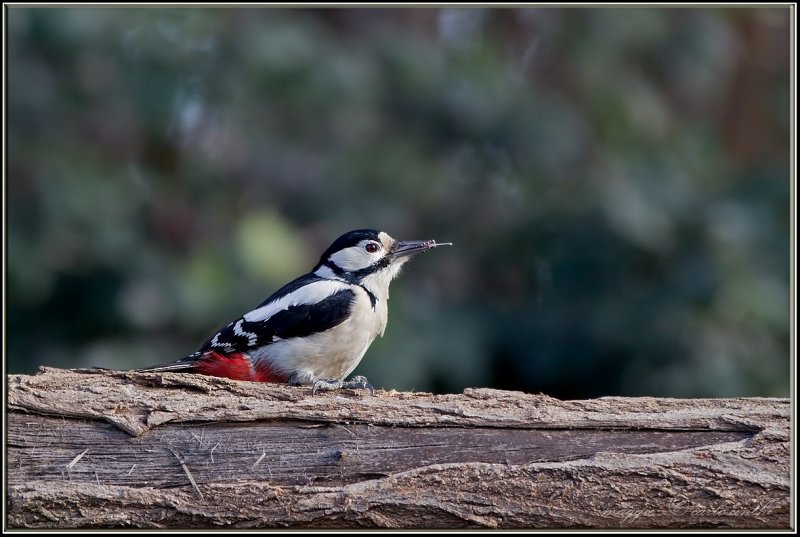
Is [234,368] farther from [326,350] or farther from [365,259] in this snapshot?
[365,259]

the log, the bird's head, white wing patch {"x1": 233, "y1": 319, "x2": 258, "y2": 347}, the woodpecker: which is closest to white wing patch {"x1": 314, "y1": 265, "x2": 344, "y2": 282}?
the bird's head

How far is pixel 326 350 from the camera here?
495cm

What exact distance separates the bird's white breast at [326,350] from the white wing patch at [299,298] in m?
0.15

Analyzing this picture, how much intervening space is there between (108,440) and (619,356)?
447cm

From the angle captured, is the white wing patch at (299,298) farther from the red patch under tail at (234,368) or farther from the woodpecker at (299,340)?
the red patch under tail at (234,368)

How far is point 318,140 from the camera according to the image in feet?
30.2

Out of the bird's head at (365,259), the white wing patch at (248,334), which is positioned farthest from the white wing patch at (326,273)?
the white wing patch at (248,334)

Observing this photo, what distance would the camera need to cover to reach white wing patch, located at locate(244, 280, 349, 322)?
5066mm

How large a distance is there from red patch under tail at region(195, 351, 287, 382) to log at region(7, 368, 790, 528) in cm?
99

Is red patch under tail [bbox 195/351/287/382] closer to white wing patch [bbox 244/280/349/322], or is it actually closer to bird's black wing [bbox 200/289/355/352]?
bird's black wing [bbox 200/289/355/352]

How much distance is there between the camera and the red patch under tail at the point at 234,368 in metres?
4.92

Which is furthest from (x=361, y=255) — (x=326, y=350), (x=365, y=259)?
(x=326, y=350)

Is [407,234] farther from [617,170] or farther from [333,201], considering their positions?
[617,170]

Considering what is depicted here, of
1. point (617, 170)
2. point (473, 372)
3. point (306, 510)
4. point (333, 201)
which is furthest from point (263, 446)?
point (617, 170)
